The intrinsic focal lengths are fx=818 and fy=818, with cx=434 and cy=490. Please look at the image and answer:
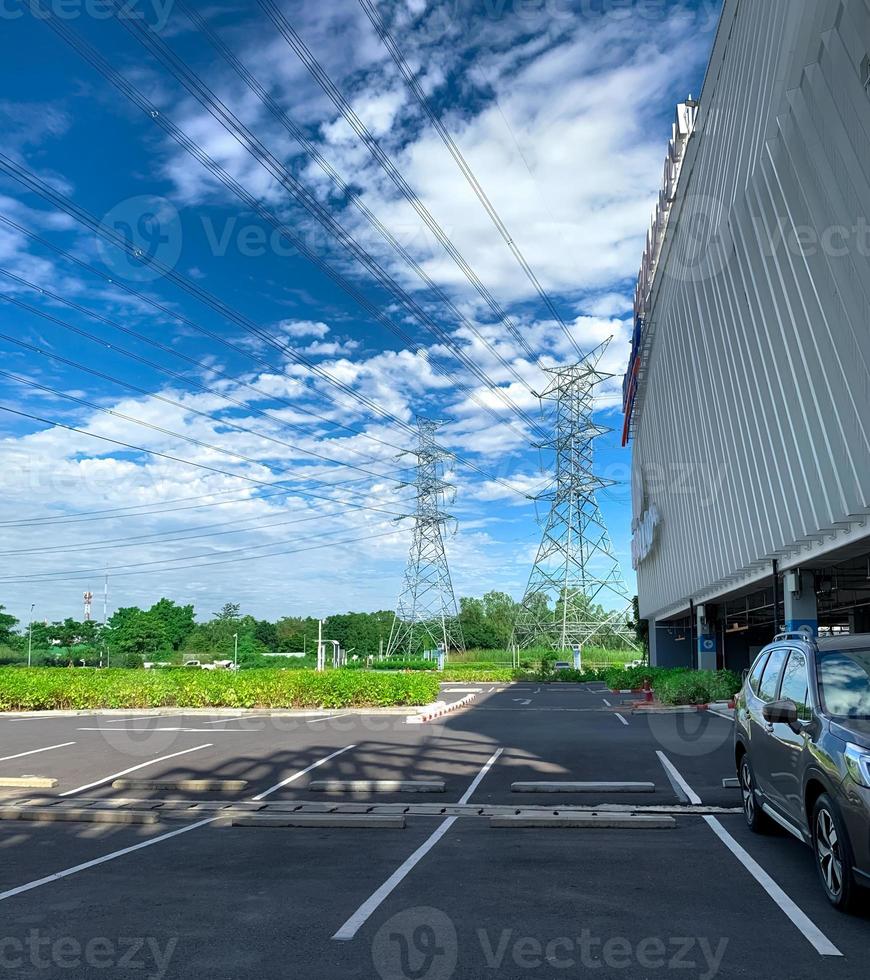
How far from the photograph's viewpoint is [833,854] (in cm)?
561

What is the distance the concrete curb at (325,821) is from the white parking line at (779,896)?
11.0 ft

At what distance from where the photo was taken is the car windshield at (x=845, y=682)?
20.0 ft

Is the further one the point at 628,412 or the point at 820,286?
the point at 628,412

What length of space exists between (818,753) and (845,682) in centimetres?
76

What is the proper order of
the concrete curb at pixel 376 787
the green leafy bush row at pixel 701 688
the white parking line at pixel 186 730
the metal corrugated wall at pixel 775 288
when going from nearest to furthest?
the concrete curb at pixel 376 787
the metal corrugated wall at pixel 775 288
the white parking line at pixel 186 730
the green leafy bush row at pixel 701 688

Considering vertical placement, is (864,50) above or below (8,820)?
above

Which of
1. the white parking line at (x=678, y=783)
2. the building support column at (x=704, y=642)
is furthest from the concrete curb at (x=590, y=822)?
the building support column at (x=704, y=642)

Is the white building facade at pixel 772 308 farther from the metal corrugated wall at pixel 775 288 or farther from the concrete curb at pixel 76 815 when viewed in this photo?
the concrete curb at pixel 76 815

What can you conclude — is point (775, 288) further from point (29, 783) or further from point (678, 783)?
point (29, 783)

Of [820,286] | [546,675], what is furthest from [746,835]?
[546,675]

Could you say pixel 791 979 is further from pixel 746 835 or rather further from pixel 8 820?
pixel 8 820

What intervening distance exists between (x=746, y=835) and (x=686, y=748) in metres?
7.86

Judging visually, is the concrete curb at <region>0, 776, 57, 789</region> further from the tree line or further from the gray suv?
the tree line

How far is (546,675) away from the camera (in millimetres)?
54781
